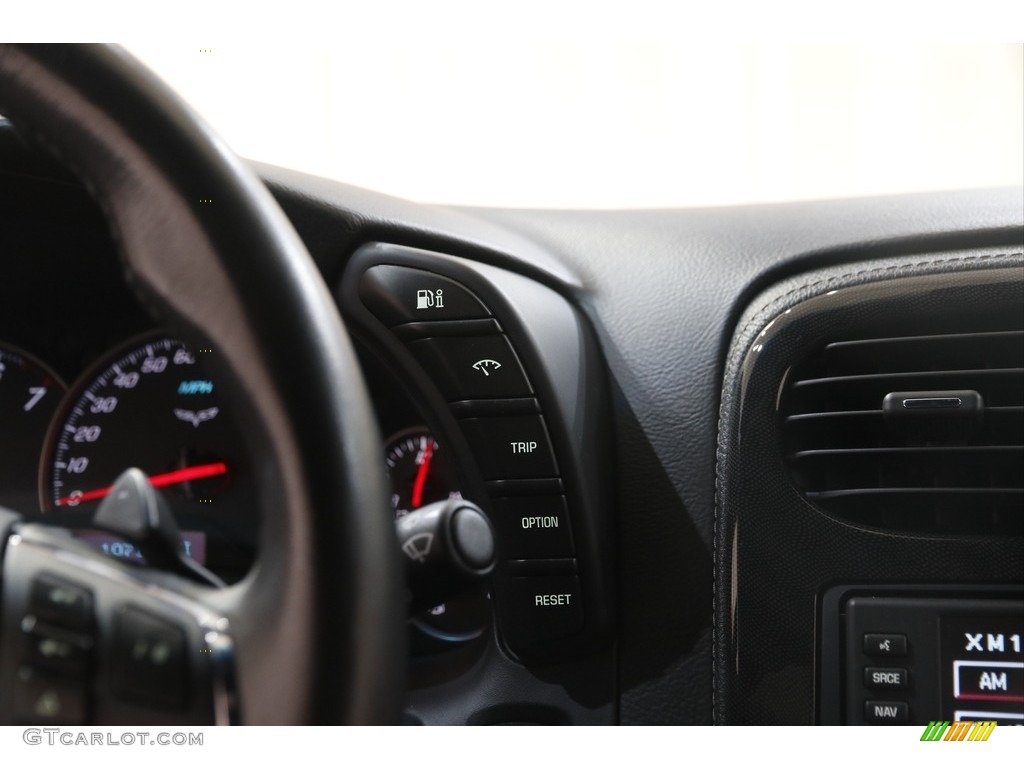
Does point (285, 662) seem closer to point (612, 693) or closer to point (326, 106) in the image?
point (612, 693)

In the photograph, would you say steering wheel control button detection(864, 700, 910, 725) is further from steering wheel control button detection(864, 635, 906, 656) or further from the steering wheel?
the steering wheel

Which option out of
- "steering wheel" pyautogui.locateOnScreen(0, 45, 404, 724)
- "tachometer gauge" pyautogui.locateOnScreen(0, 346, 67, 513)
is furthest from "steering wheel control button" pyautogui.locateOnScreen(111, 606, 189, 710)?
"tachometer gauge" pyautogui.locateOnScreen(0, 346, 67, 513)

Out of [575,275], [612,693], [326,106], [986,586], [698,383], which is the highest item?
[326,106]

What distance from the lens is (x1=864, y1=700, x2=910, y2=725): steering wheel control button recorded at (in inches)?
30.9

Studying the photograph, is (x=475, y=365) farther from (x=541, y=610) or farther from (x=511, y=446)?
(x=541, y=610)

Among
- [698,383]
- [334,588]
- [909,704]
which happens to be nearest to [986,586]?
[909,704]

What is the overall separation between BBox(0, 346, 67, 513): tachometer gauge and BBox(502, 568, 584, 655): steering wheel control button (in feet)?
1.82

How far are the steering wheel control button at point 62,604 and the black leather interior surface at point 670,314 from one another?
19.0 inches

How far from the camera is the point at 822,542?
0.83 m

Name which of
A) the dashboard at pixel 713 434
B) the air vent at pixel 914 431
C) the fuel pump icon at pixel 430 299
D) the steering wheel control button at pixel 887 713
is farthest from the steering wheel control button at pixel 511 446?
the steering wheel control button at pixel 887 713

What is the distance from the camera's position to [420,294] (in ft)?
2.92

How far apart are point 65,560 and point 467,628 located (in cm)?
65

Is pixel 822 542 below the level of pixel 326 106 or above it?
below
